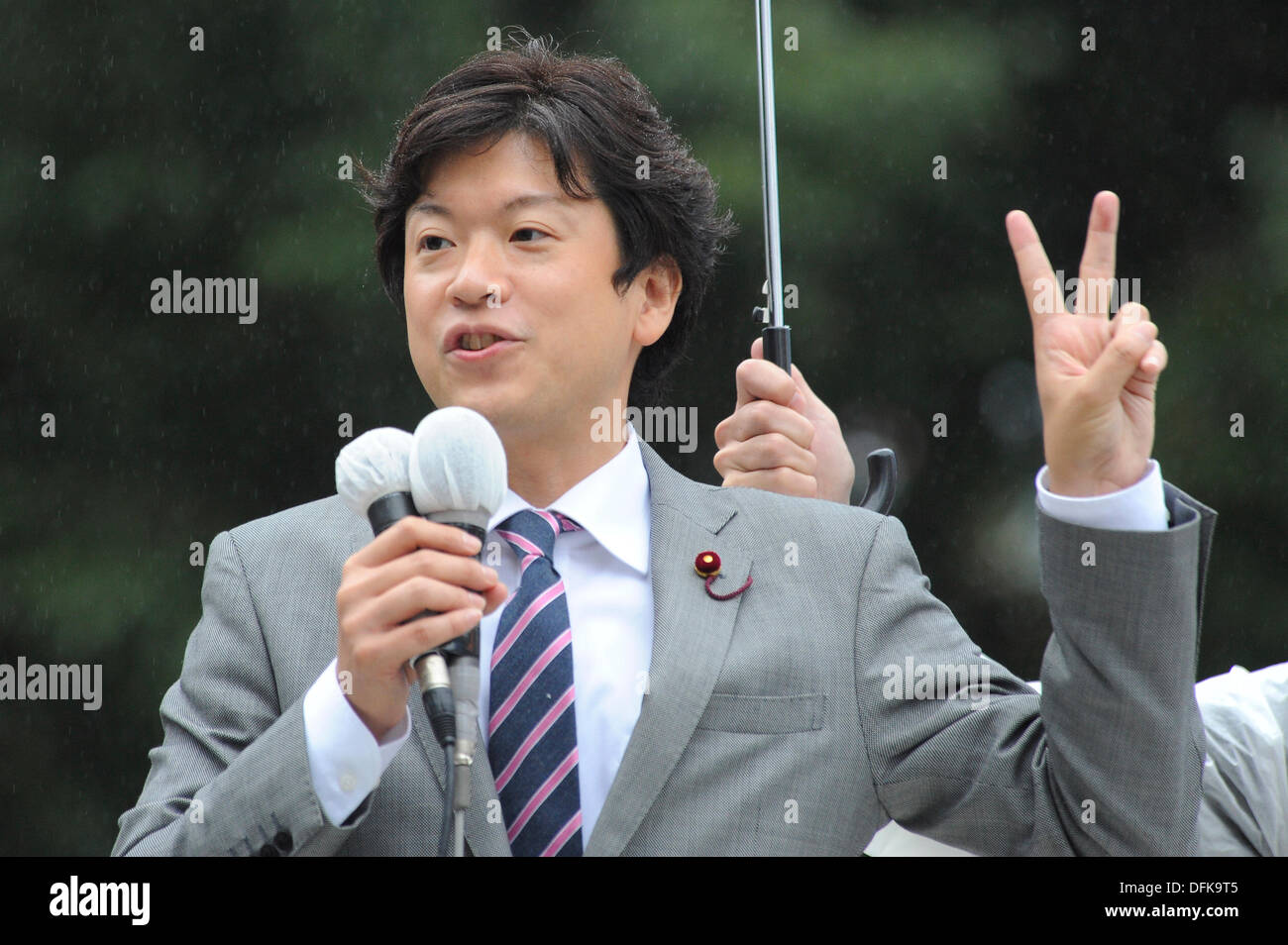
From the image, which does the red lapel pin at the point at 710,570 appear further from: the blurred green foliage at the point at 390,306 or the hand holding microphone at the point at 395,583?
the blurred green foliage at the point at 390,306

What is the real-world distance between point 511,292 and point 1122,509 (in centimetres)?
92

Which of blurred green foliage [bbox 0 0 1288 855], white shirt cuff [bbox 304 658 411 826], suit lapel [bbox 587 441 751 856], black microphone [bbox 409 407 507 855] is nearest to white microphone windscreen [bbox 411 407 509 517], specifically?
black microphone [bbox 409 407 507 855]

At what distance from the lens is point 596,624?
2570 millimetres

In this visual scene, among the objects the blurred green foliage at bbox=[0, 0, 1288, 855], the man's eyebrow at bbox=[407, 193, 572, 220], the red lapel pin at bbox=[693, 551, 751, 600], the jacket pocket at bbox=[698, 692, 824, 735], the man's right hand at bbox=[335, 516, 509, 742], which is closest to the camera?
the man's right hand at bbox=[335, 516, 509, 742]

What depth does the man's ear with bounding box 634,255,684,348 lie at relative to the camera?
2.96 metres

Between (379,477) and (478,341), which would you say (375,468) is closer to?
(379,477)

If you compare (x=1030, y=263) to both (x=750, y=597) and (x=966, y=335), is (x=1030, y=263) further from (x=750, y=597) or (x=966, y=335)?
(x=966, y=335)

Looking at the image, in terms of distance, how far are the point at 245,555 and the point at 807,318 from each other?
4.28 m

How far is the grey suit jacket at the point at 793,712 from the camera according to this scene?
2273mm

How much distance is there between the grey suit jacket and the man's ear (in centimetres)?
36

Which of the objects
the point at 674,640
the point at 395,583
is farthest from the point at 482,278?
the point at 395,583

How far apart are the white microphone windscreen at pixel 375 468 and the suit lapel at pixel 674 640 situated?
20.4 inches

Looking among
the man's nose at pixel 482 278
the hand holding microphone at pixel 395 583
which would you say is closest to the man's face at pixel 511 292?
the man's nose at pixel 482 278

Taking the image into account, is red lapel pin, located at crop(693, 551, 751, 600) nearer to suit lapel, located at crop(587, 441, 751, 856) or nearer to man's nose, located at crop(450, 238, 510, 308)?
suit lapel, located at crop(587, 441, 751, 856)
